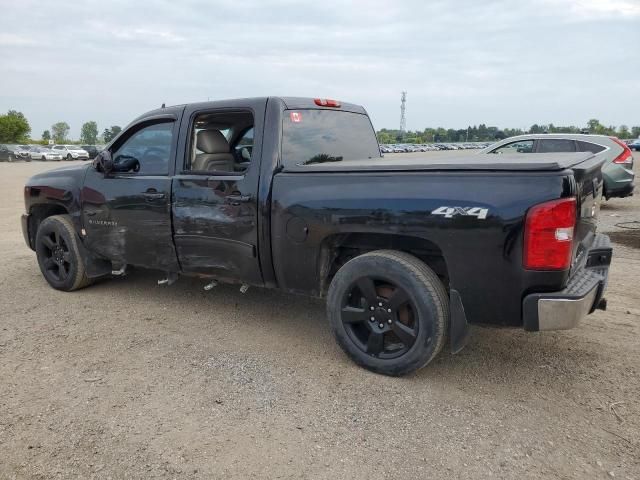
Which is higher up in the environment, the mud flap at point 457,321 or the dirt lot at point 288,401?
the mud flap at point 457,321

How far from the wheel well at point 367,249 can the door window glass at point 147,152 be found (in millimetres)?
1702

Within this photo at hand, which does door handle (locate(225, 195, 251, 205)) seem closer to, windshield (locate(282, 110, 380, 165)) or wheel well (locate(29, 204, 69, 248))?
windshield (locate(282, 110, 380, 165))

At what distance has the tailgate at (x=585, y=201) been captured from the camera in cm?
304

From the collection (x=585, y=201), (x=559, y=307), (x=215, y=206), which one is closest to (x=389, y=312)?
(x=559, y=307)

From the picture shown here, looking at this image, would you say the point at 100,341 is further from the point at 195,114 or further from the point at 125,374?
the point at 195,114

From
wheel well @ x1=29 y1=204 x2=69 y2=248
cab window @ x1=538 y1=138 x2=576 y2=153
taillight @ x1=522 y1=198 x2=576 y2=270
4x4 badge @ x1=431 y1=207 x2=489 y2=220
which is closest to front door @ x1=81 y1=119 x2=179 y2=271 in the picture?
wheel well @ x1=29 y1=204 x2=69 y2=248

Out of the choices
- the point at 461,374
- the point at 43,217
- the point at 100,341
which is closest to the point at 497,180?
the point at 461,374

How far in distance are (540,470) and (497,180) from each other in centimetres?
152

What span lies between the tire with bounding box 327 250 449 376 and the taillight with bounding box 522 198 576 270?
0.64 metres

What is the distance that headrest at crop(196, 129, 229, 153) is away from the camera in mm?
Answer: 4656

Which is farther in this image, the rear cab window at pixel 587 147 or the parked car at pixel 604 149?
the parked car at pixel 604 149

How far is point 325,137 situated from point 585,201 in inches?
84.8

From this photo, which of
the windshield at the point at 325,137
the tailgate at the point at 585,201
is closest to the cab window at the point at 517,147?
the windshield at the point at 325,137

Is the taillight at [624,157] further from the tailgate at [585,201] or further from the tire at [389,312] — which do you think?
the tire at [389,312]
